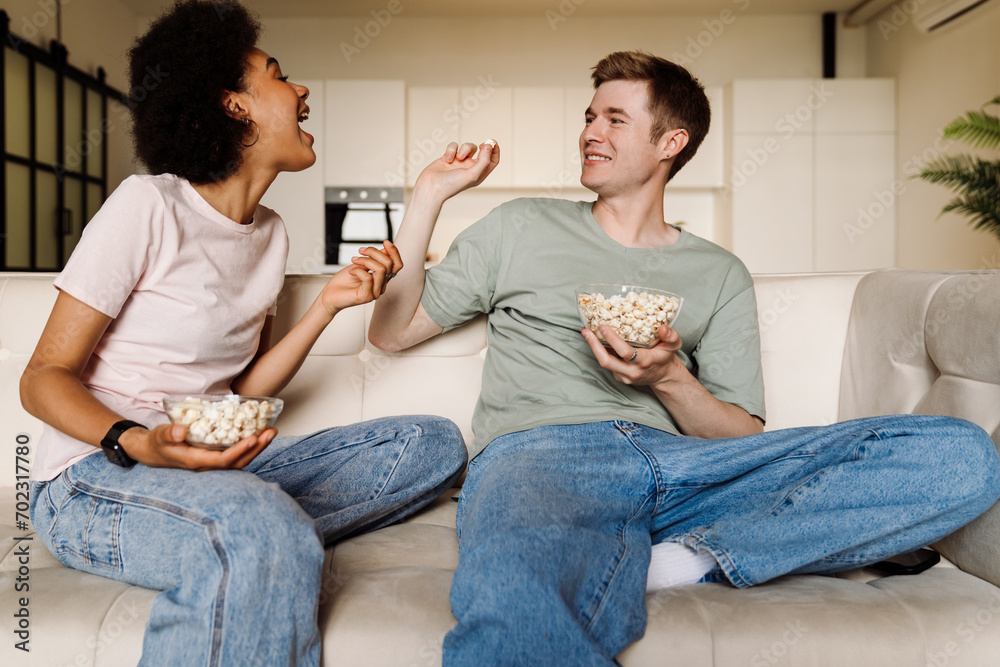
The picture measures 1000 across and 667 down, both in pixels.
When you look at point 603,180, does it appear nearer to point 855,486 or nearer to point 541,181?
point 855,486

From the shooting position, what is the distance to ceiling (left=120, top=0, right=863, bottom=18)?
544cm

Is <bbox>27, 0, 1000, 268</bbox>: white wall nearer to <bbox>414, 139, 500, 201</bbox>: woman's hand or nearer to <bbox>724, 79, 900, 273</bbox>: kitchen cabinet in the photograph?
<bbox>724, 79, 900, 273</bbox>: kitchen cabinet

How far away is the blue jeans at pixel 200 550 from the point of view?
90cm

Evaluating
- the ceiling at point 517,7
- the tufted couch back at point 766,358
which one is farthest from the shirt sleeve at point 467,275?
the ceiling at point 517,7

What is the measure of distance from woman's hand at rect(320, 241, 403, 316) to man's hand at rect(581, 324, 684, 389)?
0.36 meters

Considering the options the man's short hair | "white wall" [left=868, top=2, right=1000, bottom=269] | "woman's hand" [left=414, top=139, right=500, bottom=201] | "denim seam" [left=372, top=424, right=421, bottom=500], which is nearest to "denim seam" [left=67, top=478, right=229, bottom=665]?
"denim seam" [left=372, top=424, right=421, bottom=500]

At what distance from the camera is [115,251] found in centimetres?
111

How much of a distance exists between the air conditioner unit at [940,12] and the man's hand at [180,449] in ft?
15.2

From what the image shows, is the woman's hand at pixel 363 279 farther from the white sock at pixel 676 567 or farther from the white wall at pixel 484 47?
the white wall at pixel 484 47

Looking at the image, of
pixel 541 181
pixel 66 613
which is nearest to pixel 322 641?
pixel 66 613

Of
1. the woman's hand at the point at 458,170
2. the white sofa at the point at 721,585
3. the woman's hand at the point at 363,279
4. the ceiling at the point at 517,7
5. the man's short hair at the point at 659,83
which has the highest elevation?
the ceiling at the point at 517,7

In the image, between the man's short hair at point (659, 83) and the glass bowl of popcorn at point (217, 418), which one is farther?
the man's short hair at point (659, 83)

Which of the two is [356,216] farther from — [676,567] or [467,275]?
[676,567]

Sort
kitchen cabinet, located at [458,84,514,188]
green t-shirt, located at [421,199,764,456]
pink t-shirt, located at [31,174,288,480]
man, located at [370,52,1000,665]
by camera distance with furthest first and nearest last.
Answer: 1. kitchen cabinet, located at [458,84,514,188]
2. green t-shirt, located at [421,199,764,456]
3. pink t-shirt, located at [31,174,288,480]
4. man, located at [370,52,1000,665]
